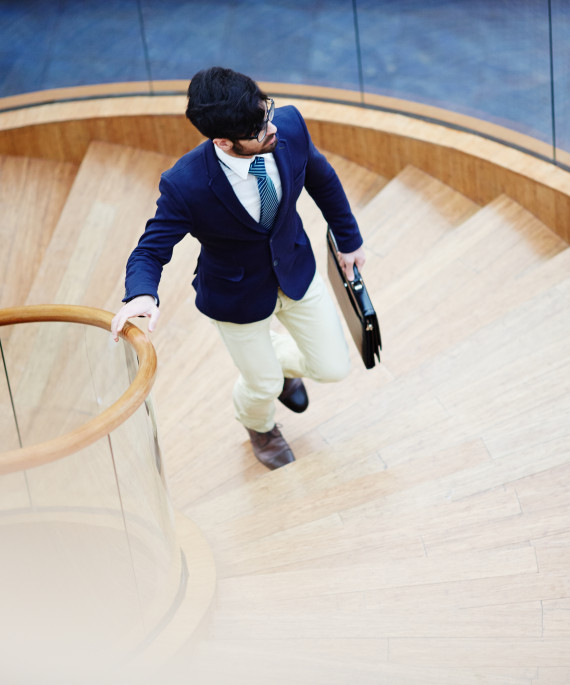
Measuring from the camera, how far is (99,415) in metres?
2.08

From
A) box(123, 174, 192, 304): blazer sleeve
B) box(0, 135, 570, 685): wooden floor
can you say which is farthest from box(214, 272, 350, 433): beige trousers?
box(123, 174, 192, 304): blazer sleeve

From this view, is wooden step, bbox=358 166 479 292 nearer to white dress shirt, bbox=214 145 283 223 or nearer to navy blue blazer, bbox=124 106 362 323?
navy blue blazer, bbox=124 106 362 323

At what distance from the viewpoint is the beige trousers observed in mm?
2787

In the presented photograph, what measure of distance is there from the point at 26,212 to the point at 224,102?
10.3ft

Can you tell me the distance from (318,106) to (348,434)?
2.11 meters

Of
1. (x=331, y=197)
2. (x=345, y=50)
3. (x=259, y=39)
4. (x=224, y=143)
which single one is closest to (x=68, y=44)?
(x=259, y=39)

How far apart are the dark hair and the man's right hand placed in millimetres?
462

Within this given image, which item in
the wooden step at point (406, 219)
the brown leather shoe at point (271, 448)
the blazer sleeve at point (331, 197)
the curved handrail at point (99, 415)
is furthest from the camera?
the wooden step at point (406, 219)

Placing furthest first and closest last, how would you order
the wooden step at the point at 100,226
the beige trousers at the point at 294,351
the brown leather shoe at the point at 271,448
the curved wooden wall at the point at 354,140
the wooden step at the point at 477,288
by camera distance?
the wooden step at the point at 100,226, the curved wooden wall at the point at 354,140, the wooden step at the point at 477,288, the brown leather shoe at the point at 271,448, the beige trousers at the point at 294,351

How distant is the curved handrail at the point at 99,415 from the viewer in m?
1.96

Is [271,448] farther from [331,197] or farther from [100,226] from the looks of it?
[100,226]

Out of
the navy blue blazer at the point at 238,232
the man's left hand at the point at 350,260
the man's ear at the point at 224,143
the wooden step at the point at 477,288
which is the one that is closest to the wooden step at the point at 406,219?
the wooden step at the point at 477,288

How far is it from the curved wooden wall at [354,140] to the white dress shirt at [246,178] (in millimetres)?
1548

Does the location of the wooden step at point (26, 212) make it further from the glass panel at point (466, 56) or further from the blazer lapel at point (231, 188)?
the blazer lapel at point (231, 188)
